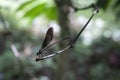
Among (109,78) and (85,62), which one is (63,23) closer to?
(109,78)

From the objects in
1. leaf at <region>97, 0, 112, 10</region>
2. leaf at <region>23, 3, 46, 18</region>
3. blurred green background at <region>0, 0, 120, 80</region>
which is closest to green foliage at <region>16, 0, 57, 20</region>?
leaf at <region>23, 3, 46, 18</region>

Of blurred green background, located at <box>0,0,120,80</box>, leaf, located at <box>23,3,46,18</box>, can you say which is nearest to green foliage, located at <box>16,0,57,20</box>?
leaf, located at <box>23,3,46,18</box>

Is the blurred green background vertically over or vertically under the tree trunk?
over

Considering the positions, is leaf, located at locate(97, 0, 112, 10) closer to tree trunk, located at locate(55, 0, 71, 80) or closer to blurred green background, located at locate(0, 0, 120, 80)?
tree trunk, located at locate(55, 0, 71, 80)

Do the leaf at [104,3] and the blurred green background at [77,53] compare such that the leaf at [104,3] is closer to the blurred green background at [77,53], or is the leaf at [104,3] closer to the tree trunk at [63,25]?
the tree trunk at [63,25]

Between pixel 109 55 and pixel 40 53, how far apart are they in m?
3.81

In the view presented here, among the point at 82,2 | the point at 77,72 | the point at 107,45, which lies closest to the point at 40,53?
the point at 82,2

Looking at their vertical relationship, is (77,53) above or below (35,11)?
above

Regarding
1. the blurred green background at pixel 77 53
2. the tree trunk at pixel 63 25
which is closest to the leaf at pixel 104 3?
the tree trunk at pixel 63 25

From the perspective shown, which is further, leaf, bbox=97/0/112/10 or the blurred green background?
the blurred green background

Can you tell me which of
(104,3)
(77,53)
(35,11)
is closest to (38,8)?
(35,11)

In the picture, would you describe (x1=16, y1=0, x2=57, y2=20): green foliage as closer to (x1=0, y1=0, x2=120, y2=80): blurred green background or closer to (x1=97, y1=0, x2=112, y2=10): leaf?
(x1=97, y1=0, x2=112, y2=10): leaf

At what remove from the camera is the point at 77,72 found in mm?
4023

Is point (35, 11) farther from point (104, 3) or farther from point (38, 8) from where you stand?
point (104, 3)
